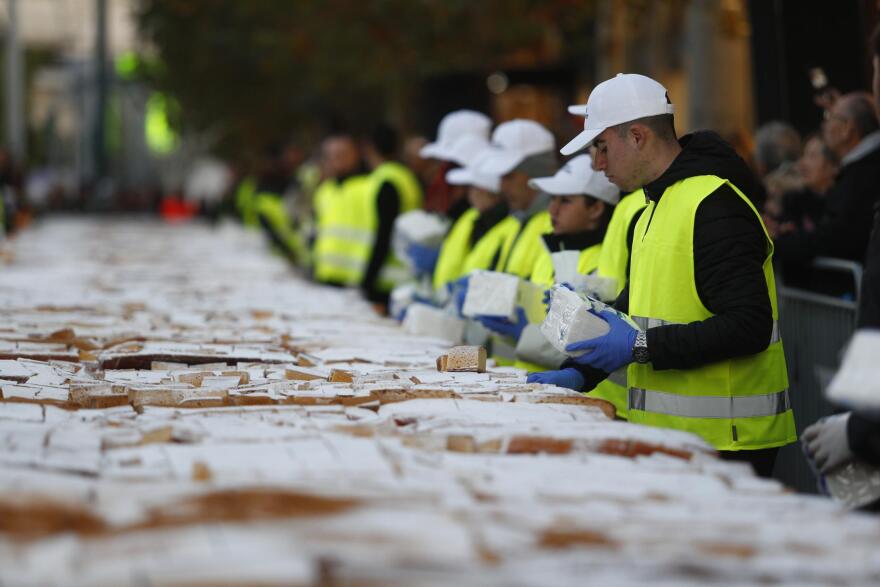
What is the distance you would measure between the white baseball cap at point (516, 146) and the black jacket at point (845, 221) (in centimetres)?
138

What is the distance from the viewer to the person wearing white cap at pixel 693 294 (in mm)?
5941

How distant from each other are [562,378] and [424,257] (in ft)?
15.7

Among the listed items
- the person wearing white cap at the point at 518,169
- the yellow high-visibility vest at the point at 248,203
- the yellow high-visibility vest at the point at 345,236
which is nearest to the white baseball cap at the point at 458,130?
the person wearing white cap at the point at 518,169

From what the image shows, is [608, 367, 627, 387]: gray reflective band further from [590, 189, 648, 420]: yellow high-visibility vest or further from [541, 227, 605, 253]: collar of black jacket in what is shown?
[541, 227, 605, 253]: collar of black jacket

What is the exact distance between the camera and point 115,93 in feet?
254

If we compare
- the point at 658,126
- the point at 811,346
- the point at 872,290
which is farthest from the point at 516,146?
the point at 872,290

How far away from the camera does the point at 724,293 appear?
19.5 feet

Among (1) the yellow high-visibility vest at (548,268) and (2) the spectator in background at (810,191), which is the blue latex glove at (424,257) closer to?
(2) the spectator in background at (810,191)

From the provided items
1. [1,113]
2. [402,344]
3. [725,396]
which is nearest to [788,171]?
[402,344]

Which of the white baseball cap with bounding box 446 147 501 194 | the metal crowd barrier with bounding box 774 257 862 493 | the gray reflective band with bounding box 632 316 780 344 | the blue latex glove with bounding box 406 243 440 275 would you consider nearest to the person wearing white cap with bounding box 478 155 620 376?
the metal crowd barrier with bounding box 774 257 862 493

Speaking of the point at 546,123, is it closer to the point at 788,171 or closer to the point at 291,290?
the point at 291,290

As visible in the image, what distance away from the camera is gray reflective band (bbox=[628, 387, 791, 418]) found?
6.11m

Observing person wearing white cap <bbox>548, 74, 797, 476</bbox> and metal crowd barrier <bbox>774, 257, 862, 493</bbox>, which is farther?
metal crowd barrier <bbox>774, 257, 862, 493</bbox>

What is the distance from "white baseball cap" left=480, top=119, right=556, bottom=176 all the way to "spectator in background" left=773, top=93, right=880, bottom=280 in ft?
4.57
